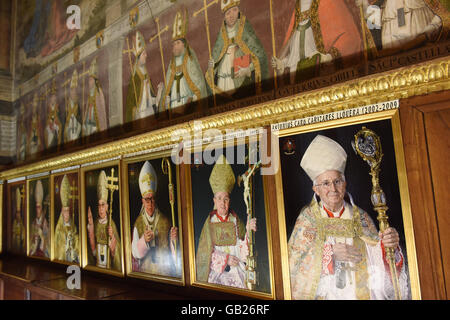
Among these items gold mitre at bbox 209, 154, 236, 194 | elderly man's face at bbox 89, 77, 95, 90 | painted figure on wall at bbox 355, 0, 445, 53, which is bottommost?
gold mitre at bbox 209, 154, 236, 194

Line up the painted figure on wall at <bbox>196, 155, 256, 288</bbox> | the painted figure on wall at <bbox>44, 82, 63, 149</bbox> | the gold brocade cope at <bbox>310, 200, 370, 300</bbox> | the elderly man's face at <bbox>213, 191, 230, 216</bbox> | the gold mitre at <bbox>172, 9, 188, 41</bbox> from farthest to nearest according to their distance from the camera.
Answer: the painted figure on wall at <bbox>44, 82, 63, 149</bbox> → the gold mitre at <bbox>172, 9, 188, 41</bbox> → the elderly man's face at <bbox>213, 191, 230, 216</bbox> → the painted figure on wall at <bbox>196, 155, 256, 288</bbox> → the gold brocade cope at <bbox>310, 200, 370, 300</bbox>

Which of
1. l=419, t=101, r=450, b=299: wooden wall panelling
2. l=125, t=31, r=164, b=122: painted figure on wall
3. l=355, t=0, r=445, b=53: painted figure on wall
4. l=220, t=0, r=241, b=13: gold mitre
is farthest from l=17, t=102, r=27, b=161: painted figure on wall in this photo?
l=419, t=101, r=450, b=299: wooden wall panelling

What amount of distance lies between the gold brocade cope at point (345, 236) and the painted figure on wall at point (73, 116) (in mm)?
4073

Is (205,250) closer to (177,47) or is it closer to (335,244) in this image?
(335,244)

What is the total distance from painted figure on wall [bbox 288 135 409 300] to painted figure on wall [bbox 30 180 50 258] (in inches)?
181

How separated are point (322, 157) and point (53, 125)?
16.4ft

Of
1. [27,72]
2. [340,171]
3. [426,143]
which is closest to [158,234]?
[340,171]

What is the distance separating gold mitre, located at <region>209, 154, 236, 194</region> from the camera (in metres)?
3.01

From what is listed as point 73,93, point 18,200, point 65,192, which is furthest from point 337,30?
point 18,200

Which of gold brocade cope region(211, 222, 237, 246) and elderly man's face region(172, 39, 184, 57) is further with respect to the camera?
elderly man's face region(172, 39, 184, 57)

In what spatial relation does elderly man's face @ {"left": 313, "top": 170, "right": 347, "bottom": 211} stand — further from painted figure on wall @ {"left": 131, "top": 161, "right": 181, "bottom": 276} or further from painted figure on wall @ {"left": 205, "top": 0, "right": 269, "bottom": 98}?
painted figure on wall @ {"left": 131, "top": 161, "right": 181, "bottom": 276}

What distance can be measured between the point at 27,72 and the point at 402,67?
7.05 metres
